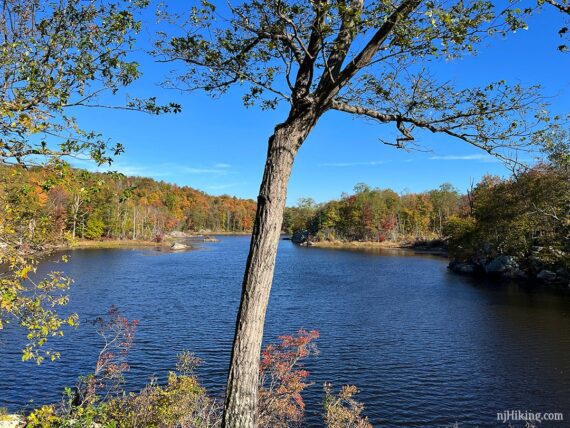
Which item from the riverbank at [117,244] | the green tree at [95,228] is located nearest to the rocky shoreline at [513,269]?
the riverbank at [117,244]

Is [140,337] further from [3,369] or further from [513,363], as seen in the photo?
[513,363]

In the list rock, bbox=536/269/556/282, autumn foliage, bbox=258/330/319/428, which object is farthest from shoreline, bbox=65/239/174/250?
autumn foliage, bbox=258/330/319/428

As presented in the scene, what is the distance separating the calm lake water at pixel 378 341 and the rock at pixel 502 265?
600 cm

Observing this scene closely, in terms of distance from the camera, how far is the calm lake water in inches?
569

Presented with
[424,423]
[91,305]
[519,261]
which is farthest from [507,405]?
[519,261]

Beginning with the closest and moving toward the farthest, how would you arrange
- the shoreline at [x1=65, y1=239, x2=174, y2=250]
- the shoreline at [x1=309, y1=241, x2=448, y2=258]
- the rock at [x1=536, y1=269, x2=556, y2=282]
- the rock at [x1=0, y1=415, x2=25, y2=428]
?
1. the rock at [x1=0, y1=415, x2=25, y2=428]
2. the rock at [x1=536, y1=269, x2=556, y2=282]
3. the shoreline at [x1=65, y1=239, x2=174, y2=250]
4. the shoreline at [x1=309, y1=241, x2=448, y2=258]

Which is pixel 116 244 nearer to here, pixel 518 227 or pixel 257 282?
pixel 518 227

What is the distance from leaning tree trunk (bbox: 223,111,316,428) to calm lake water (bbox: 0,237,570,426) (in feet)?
Result: 30.4

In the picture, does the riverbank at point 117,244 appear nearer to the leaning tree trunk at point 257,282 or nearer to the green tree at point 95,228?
the green tree at point 95,228

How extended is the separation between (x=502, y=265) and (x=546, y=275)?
6011 millimetres

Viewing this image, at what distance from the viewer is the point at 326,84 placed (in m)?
4.86

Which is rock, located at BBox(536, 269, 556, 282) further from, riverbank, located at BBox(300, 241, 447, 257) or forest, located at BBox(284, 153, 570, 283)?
riverbank, located at BBox(300, 241, 447, 257)

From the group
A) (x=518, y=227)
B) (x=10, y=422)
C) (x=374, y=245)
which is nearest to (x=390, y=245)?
(x=374, y=245)

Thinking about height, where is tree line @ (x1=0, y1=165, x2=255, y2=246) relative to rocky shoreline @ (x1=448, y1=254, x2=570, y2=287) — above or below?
above
